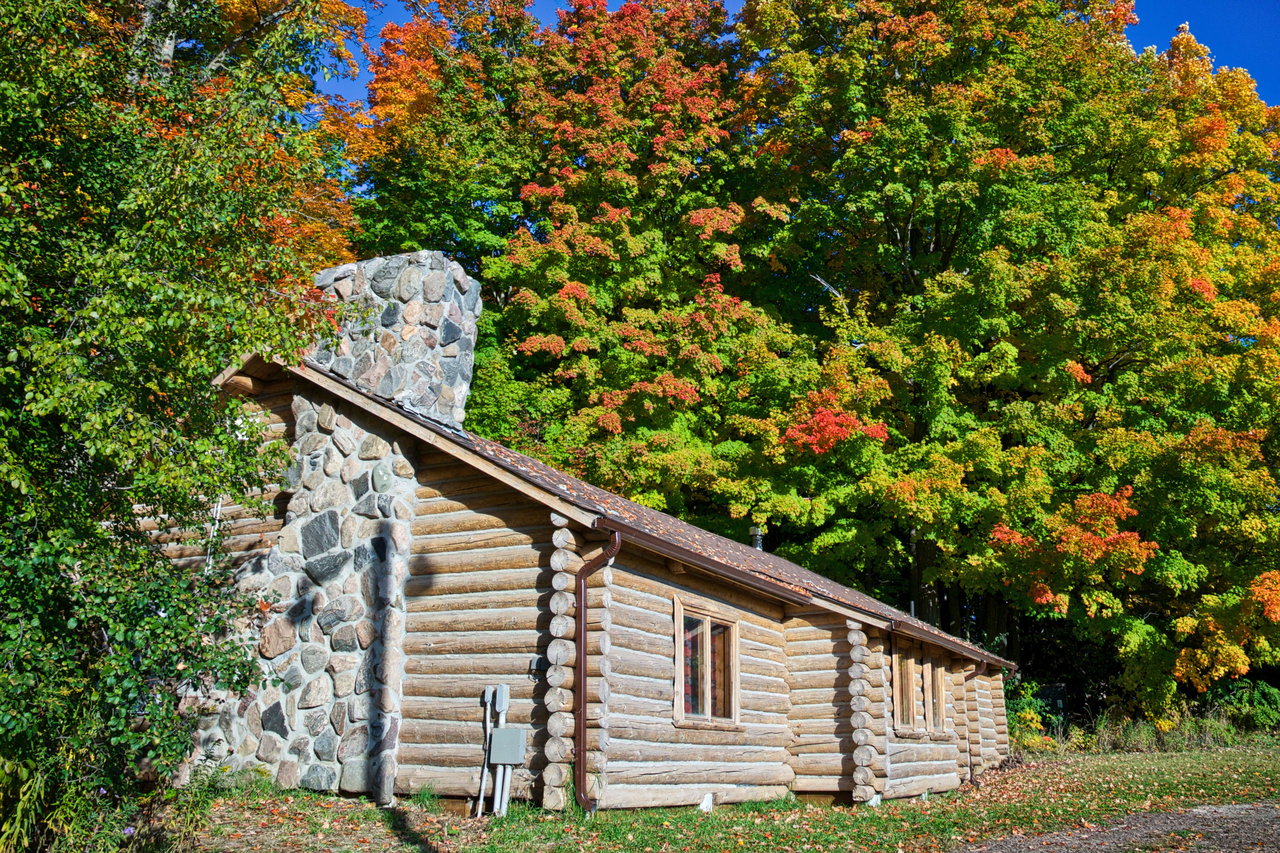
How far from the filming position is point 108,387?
25.5 ft

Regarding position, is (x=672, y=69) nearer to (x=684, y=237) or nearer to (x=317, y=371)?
(x=684, y=237)

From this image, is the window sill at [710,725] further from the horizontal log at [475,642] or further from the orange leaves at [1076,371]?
the orange leaves at [1076,371]

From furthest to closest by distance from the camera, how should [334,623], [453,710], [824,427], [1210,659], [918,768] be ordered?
[824,427]
[1210,659]
[918,768]
[334,623]
[453,710]

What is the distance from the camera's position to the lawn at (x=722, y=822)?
932cm

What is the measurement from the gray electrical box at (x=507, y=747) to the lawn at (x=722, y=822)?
532 mm

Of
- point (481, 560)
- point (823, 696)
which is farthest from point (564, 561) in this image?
point (823, 696)

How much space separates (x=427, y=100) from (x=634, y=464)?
14181 millimetres

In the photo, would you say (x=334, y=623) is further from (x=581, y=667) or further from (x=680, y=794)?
(x=680, y=794)

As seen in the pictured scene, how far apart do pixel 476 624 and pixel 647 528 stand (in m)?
2.48

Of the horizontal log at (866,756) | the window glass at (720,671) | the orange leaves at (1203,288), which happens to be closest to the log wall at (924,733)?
the horizontal log at (866,756)

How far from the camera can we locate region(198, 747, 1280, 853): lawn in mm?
9320

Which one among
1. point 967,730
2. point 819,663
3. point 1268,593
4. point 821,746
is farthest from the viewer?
point 967,730

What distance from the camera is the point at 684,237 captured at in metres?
26.0

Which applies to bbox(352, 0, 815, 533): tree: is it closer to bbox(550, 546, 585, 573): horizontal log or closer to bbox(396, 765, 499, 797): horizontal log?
bbox(550, 546, 585, 573): horizontal log
